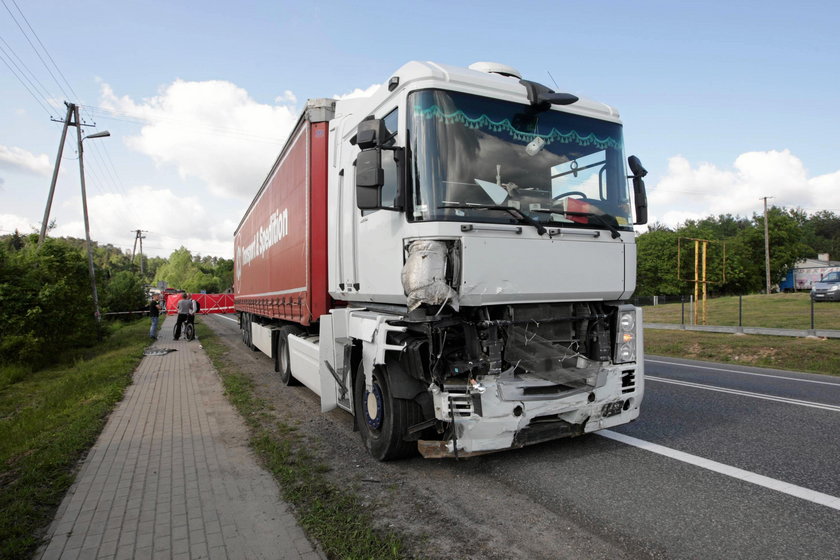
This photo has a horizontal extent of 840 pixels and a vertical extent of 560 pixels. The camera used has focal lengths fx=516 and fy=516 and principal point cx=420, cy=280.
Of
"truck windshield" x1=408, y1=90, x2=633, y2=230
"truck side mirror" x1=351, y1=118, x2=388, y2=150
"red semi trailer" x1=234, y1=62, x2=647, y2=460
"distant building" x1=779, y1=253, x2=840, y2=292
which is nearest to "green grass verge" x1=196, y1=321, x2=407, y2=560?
"red semi trailer" x1=234, y1=62, x2=647, y2=460

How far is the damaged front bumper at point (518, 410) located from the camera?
12.7 ft

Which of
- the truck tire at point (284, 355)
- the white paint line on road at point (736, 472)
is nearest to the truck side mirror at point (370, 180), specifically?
the white paint line on road at point (736, 472)

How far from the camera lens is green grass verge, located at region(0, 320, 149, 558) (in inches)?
146

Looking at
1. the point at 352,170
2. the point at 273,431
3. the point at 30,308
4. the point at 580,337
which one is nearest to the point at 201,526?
the point at 273,431

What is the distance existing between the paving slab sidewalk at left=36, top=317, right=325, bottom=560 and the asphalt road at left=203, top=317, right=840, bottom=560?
1.34 meters

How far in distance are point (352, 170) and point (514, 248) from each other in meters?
2.34

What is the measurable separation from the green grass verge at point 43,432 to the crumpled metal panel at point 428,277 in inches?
116

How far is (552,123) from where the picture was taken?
466 cm

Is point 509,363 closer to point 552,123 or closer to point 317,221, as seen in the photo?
point 552,123

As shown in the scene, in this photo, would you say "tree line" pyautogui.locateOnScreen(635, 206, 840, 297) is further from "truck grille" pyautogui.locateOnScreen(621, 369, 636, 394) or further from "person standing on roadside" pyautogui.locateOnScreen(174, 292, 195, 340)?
"truck grille" pyautogui.locateOnScreen(621, 369, 636, 394)

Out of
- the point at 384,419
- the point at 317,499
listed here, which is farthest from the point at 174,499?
the point at 384,419

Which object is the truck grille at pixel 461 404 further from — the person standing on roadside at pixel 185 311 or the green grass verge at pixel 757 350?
the person standing on roadside at pixel 185 311

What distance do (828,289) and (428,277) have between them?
32.6m

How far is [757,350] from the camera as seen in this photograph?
12688 millimetres
